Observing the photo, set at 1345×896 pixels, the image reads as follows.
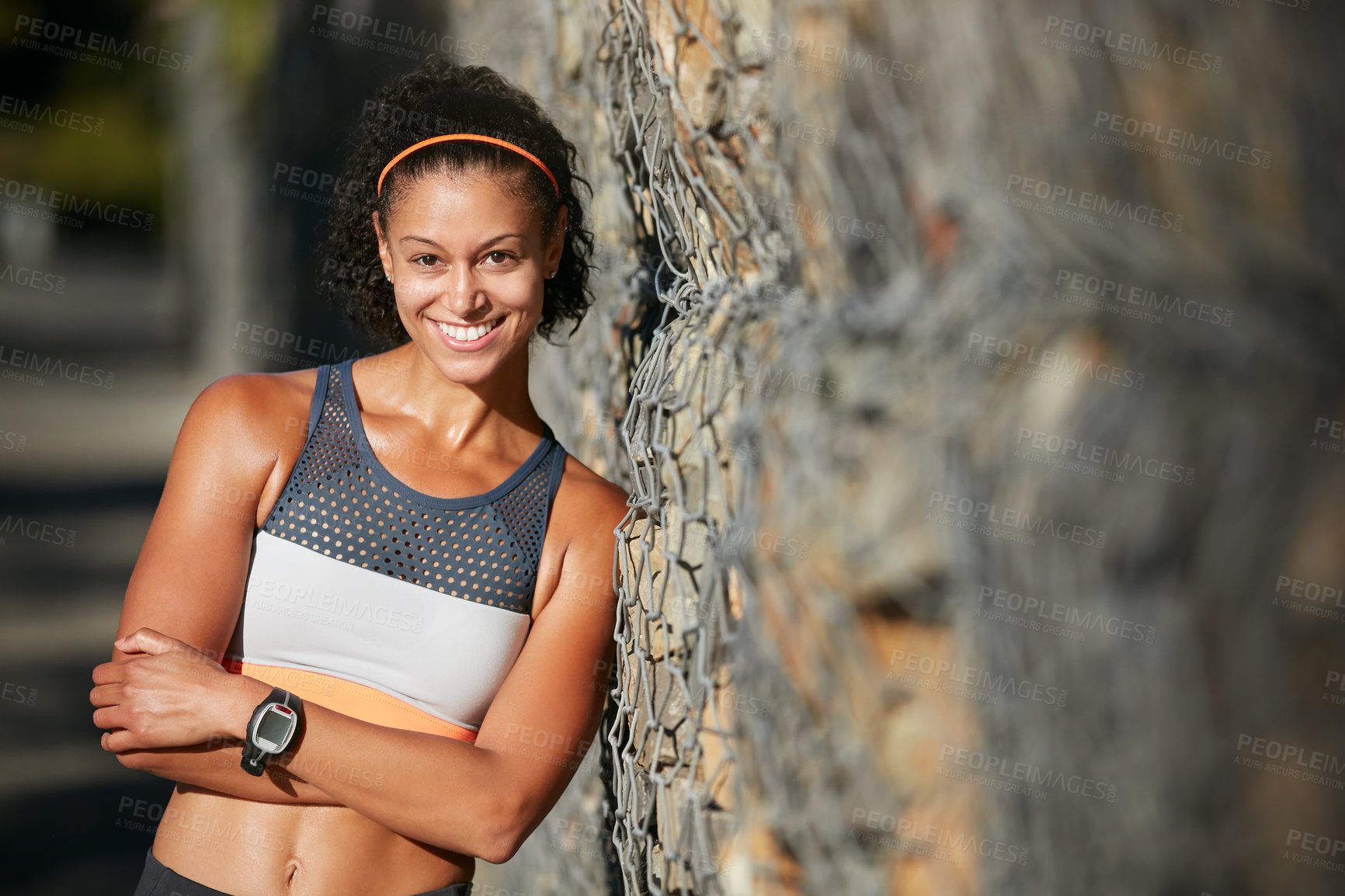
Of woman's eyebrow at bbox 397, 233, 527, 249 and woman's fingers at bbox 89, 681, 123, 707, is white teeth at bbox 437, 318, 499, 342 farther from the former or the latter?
woman's fingers at bbox 89, 681, 123, 707

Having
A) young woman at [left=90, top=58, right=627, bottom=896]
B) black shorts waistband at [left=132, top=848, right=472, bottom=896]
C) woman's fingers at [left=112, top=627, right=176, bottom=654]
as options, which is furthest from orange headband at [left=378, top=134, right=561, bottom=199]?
black shorts waistband at [left=132, top=848, right=472, bottom=896]

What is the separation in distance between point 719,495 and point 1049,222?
623mm

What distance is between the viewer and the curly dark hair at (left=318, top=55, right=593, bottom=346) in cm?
180

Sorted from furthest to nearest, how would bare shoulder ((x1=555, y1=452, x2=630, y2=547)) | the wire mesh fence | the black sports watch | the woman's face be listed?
bare shoulder ((x1=555, y1=452, x2=630, y2=547)) < the woman's face < the black sports watch < the wire mesh fence

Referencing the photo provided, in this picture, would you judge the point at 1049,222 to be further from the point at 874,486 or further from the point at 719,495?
the point at 719,495

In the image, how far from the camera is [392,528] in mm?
1816

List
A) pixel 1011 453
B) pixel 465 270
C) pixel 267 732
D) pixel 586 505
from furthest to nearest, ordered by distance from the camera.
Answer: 1. pixel 586 505
2. pixel 465 270
3. pixel 267 732
4. pixel 1011 453

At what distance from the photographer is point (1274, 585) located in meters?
1.31

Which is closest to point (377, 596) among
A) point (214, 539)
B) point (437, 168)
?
point (214, 539)

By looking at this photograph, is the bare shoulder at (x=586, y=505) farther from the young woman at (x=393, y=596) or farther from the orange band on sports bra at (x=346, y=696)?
the orange band on sports bra at (x=346, y=696)

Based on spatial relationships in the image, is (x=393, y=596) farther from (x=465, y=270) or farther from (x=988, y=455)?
(x=988, y=455)

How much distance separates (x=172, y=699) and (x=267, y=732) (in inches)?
6.2

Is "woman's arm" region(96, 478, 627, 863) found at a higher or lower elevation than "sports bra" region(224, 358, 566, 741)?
lower

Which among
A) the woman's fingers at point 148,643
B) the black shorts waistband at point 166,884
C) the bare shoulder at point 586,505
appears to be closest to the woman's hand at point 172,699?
the woman's fingers at point 148,643
